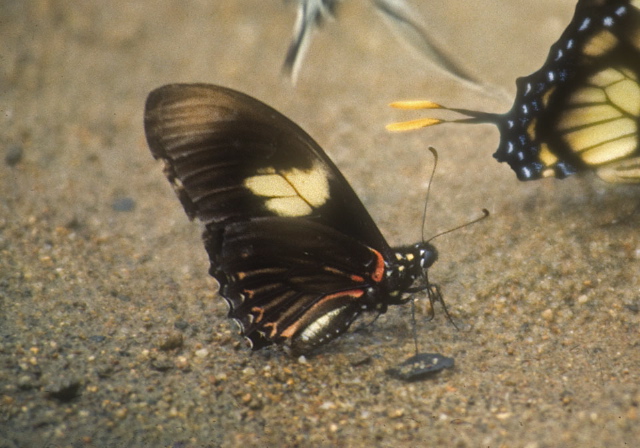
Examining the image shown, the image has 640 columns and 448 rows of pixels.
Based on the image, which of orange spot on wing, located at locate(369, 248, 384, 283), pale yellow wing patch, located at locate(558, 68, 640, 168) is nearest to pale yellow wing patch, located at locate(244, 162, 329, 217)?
orange spot on wing, located at locate(369, 248, 384, 283)

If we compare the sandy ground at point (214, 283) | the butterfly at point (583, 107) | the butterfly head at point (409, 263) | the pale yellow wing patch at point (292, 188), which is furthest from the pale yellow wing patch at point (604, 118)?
the pale yellow wing patch at point (292, 188)

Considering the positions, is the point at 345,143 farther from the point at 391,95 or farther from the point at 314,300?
the point at 314,300

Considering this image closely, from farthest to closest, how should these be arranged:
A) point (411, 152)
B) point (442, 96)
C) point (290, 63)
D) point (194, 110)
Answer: point (442, 96), point (411, 152), point (290, 63), point (194, 110)

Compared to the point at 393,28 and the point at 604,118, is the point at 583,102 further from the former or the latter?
the point at 393,28

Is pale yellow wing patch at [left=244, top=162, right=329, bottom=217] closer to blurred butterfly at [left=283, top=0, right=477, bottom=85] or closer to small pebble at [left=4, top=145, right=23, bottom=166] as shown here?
blurred butterfly at [left=283, top=0, right=477, bottom=85]

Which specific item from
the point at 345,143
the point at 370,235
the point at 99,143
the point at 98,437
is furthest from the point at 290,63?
the point at 98,437

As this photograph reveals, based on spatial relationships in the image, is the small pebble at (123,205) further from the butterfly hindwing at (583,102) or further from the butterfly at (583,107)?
the butterfly hindwing at (583,102)

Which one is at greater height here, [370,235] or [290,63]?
[290,63]
